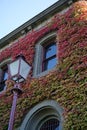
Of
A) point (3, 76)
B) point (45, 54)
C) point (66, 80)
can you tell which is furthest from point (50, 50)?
point (3, 76)

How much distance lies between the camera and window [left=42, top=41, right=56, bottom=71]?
13.0m

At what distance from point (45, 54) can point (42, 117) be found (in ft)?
12.9

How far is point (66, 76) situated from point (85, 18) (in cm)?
323

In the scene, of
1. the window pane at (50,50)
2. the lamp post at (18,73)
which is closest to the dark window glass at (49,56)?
the window pane at (50,50)

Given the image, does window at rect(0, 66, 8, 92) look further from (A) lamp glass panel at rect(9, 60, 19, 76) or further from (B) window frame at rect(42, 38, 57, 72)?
(A) lamp glass panel at rect(9, 60, 19, 76)

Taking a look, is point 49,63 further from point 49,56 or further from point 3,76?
point 3,76

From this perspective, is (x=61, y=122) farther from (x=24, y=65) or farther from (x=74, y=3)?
→ (x=74, y=3)

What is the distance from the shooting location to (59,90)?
10648mm

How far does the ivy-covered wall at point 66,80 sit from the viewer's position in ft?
31.5

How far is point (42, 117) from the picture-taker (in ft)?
36.3

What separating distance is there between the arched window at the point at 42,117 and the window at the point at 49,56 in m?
2.48

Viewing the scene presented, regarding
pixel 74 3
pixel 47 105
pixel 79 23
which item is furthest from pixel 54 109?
pixel 74 3

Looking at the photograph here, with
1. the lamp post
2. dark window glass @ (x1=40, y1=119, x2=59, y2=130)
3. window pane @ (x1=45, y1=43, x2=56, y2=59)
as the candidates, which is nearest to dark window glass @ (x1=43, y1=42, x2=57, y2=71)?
window pane @ (x1=45, y1=43, x2=56, y2=59)

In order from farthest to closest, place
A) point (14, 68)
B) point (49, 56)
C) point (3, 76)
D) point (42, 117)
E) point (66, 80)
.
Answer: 1. point (3, 76)
2. point (49, 56)
3. point (42, 117)
4. point (66, 80)
5. point (14, 68)
